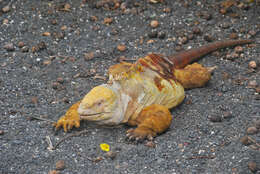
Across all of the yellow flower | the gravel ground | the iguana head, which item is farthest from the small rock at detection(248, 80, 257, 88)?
the yellow flower

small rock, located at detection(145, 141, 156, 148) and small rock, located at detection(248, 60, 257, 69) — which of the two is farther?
small rock, located at detection(248, 60, 257, 69)

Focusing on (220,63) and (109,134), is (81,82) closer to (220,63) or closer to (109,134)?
(109,134)

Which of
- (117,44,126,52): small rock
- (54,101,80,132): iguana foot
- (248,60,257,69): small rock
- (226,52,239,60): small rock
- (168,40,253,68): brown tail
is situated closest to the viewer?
(54,101,80,132): iguana foot

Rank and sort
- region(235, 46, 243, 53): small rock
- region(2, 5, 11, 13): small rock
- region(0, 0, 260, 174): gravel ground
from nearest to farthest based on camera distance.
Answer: region(0, 0, 260, 174): gravel ground
region(235, 46, 243, 53): small rock
region(2, 5, 11, 13): small rock

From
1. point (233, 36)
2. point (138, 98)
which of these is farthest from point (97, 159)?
point (233, 36)

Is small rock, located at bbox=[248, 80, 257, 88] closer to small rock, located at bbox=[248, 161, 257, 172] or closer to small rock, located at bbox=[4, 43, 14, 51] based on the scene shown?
small rock, located at bbox=[248, 161, 257, 172]

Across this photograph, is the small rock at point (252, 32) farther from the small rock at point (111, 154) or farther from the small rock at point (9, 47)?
the small rock at point (9, 47)

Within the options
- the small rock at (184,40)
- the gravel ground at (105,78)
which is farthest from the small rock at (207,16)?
the small rock at (184,40)

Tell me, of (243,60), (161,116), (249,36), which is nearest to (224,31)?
(249,36)
